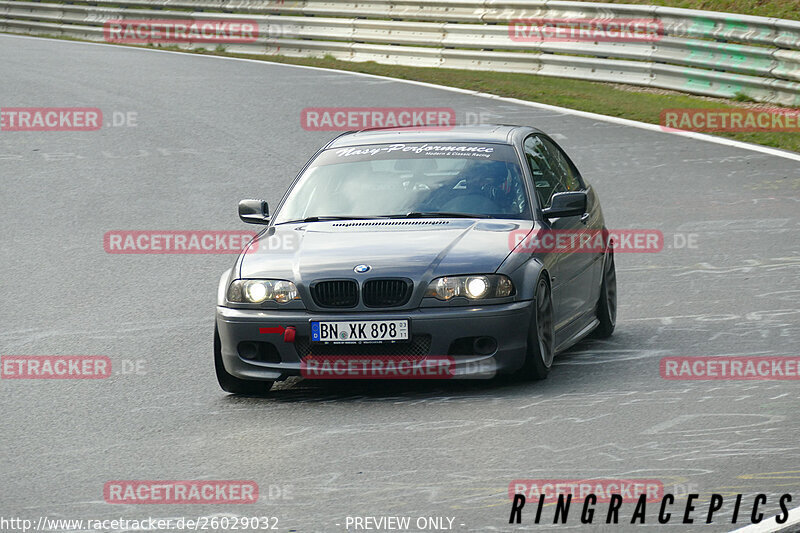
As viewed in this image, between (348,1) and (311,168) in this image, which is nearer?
(311,168)

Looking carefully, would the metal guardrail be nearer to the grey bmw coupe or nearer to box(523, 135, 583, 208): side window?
box(523, 135, 583, 208): side window

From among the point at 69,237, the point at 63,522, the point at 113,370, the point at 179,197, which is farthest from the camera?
the point at 179,197

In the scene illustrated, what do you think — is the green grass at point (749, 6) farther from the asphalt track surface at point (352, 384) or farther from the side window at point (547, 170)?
the side window at point (547, 170)

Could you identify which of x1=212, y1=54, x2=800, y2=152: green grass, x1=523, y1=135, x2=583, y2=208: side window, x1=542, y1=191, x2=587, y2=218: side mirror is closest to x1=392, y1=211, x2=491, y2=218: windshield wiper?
x1=542, y1=191, x2=587, y2=218: side mirror

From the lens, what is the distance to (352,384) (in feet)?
27.8

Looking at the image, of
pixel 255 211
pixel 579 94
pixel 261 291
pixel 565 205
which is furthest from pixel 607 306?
pixel 579 94

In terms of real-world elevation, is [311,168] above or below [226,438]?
above

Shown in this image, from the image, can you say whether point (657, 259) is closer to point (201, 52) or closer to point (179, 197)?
point (179, 197)

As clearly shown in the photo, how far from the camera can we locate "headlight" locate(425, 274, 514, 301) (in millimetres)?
7863

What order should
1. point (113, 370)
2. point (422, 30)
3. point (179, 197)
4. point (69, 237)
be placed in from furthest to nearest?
point (422, 30), point (179, 197), point (69, 237), point (113, 370)

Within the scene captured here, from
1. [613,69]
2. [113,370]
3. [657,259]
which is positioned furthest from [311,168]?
[613,69]

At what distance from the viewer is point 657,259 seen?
12.1 metres

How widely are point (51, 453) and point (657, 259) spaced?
21.3 feet

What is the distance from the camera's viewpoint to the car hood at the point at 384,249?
7.93 m
